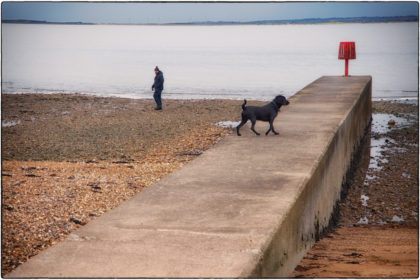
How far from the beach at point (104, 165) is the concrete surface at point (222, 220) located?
1.63 m

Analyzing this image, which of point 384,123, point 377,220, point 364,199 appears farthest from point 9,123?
point 377,220

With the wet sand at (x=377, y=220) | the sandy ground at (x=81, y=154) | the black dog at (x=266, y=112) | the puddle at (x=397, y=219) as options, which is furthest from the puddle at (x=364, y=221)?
the sandy ground at (x=81, y=154)

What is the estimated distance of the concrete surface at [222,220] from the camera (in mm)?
3486

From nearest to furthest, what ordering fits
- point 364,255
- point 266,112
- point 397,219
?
point 364,255 < point 266,112 < point 397,219

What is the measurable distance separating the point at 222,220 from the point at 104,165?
257 inches

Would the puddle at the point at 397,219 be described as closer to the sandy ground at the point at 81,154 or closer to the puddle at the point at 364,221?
the puddle at the point at 364,221

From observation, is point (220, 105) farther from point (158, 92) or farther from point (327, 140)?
point (327, 140)

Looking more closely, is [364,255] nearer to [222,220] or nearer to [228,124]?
[222,220]

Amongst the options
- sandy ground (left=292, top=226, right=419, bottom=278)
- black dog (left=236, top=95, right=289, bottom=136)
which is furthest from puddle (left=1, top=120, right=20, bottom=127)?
sandy ground (left=292, top=226, right=419, bottom=278)

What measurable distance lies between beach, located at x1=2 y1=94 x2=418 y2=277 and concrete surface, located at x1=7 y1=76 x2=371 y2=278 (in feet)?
5.35

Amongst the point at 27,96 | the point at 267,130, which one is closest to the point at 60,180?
the point at 267,130

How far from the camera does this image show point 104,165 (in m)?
10.5

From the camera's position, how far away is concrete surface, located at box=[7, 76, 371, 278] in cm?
349

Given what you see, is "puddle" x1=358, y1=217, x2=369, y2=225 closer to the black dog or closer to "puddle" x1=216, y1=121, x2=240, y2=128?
the black dog
